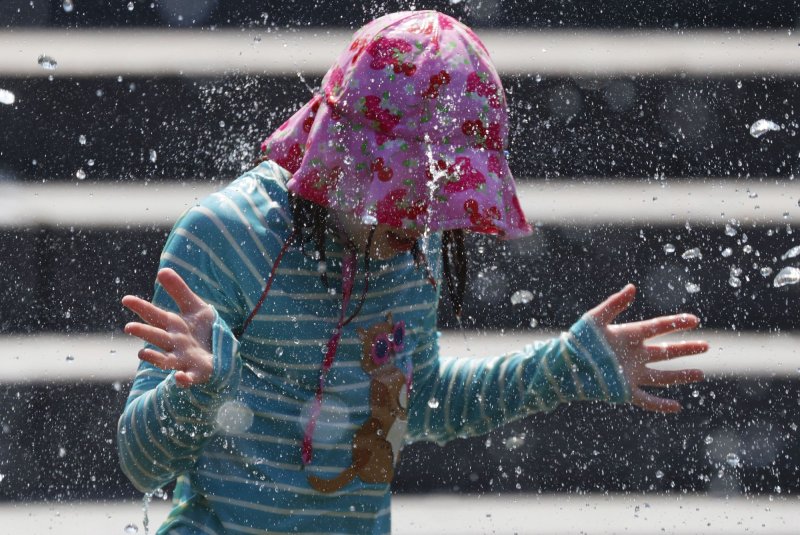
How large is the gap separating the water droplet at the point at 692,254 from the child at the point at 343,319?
97 cm

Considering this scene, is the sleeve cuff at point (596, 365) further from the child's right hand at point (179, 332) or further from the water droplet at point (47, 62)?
the water droplet at point (47, 62)

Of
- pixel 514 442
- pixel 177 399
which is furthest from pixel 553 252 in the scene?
pixel 177 399

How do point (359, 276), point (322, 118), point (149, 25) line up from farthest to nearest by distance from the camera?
point (149, 25)
point (359, 276)
point (322, 118)

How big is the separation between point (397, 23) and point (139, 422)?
776 millimetres

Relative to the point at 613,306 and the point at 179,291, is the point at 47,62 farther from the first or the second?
the point at 613,306

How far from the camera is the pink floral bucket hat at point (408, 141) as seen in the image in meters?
1.93

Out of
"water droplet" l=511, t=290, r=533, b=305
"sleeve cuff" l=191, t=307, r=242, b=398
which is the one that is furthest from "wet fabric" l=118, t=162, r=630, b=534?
"water droplet" l=511, t=290, r=533, b=305

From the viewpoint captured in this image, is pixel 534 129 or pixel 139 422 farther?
pixel 534 129

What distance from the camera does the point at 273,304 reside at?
2.09m

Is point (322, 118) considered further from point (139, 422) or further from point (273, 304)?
point (139, 422)

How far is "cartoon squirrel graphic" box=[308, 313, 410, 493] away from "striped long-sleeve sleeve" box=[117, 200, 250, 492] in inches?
9.5

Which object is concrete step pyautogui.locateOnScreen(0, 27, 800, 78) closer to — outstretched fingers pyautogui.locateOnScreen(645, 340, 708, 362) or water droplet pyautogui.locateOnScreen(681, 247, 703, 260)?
water droplet pyautogui.locateOnScreen(681, 247, 703, 260)

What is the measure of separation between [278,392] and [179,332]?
35 centimetres

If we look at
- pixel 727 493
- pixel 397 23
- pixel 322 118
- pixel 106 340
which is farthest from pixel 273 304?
pixel 727 493
